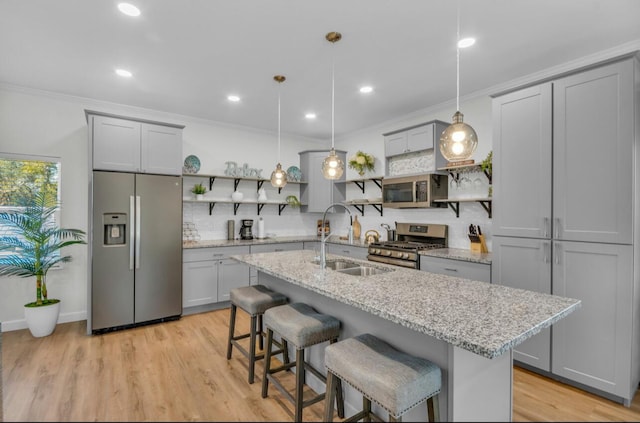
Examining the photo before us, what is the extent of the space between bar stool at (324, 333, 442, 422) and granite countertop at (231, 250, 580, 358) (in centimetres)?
19

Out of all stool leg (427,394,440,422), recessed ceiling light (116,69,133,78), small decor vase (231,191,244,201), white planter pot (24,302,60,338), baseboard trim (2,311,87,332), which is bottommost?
baseboard trim (2,311,87,332)

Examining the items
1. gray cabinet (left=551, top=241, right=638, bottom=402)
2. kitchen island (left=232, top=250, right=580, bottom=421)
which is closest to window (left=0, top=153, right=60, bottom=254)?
kitchen island (left=232, top=250, right=580, bottom=421)

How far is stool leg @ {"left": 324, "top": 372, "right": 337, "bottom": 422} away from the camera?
1271mm

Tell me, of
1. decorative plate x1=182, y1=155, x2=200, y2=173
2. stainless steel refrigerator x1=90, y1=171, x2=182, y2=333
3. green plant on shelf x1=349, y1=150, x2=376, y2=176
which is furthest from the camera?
green plant on shelf x1=349, y1=150, x2=376, y2=176

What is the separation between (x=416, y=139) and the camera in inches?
153

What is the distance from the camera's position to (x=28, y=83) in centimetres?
325

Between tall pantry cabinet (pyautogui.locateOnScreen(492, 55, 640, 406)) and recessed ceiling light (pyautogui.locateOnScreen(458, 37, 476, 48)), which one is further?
recessed ceiling light (pyautogui.locateOnScreen(458, 37, 476, 48))

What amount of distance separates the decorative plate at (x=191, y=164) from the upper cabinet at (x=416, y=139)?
2618mm

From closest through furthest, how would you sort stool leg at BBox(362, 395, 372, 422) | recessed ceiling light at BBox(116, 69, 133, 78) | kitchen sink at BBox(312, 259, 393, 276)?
1. stool leg at BBox(362, 395, 372, 422)
2. kitchen sink at BBox(312, 259, 393, 276)
3. recessed ceiling light at BBox(116, 69, 133, 78)

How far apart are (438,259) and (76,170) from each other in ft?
13.8

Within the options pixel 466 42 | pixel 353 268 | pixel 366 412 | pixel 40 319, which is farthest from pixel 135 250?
pixel 466 42

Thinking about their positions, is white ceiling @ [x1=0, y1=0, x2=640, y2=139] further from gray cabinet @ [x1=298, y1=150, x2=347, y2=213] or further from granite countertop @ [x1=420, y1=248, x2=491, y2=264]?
granite countertop @ [x1=420, y1=248, x2=491, y2=264]

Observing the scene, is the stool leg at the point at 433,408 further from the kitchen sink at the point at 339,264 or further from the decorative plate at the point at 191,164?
the decorative plate at the point at 191,164

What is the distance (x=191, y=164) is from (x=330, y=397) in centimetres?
374
